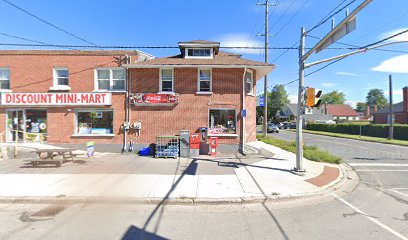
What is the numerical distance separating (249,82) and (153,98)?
20.0 feet

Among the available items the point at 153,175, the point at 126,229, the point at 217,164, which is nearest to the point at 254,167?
the point at 217,164

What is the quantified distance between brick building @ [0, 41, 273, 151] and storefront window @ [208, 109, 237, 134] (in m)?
0.06

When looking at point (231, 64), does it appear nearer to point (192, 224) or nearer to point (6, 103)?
point (192, 224)

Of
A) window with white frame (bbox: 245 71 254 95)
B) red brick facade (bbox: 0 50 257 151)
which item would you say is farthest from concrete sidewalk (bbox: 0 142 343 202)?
window with white frame (bbox: 245 71 254 95)

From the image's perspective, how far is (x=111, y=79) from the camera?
1443 centimetres

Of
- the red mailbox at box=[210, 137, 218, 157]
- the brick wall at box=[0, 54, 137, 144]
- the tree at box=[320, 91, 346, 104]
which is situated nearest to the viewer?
the red mailbox at box=[210, 137, 218, 157]

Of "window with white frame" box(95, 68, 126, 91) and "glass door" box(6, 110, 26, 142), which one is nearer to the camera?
"window with white frame" box(95, 68, 126, 91)

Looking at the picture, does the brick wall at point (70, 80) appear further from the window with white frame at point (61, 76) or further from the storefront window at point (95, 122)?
the storefront window at point (95, 122)

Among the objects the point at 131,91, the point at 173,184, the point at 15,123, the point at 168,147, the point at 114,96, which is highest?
the point at 131,91

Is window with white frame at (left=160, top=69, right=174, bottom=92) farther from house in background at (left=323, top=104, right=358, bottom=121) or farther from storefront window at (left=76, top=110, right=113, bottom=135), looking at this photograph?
house in background at (left=323, top=104, right=358, bottom=121)

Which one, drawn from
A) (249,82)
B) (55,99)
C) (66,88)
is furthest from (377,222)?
(55,99)

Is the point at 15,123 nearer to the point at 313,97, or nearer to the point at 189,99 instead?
the point at 189,99

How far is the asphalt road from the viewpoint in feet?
15.5

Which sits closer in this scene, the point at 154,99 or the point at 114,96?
the point at 154,99
